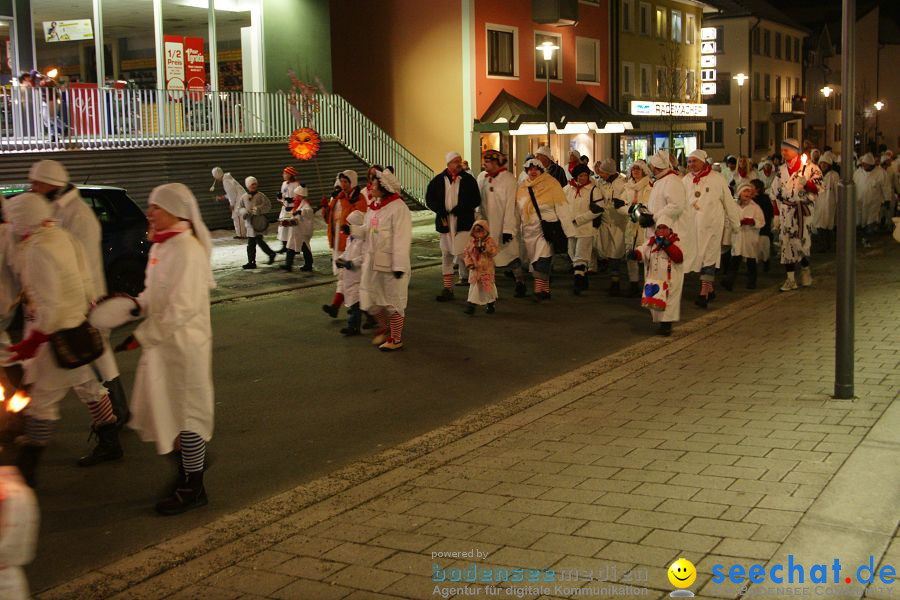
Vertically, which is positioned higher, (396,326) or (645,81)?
(645,81)

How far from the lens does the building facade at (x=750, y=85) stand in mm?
61969

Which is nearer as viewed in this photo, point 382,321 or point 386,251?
point 386,251

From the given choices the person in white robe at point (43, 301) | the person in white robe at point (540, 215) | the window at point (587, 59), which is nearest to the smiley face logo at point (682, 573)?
the person in white robe at point (43, 301)

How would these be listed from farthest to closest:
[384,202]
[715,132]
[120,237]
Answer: [715,132] < [120,237] < [384,202]

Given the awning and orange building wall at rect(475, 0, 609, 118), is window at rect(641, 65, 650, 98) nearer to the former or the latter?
the awning

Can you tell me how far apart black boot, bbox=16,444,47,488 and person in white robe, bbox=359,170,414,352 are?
5104 mm

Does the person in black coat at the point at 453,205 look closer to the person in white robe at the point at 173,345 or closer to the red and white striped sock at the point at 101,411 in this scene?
the red and white striped sock at the point at 101,411

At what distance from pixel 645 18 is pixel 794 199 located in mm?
31623

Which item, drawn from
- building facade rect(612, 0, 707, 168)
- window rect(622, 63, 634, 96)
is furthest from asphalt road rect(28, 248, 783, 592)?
window rect(622, 63, 634, 96)

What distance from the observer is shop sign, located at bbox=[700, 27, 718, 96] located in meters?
49.7

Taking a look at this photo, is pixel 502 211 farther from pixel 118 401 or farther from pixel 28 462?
pixel 28 462

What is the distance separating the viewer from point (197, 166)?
23578 mm

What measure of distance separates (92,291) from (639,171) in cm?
963

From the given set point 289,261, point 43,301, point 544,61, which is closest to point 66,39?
point 289,261
